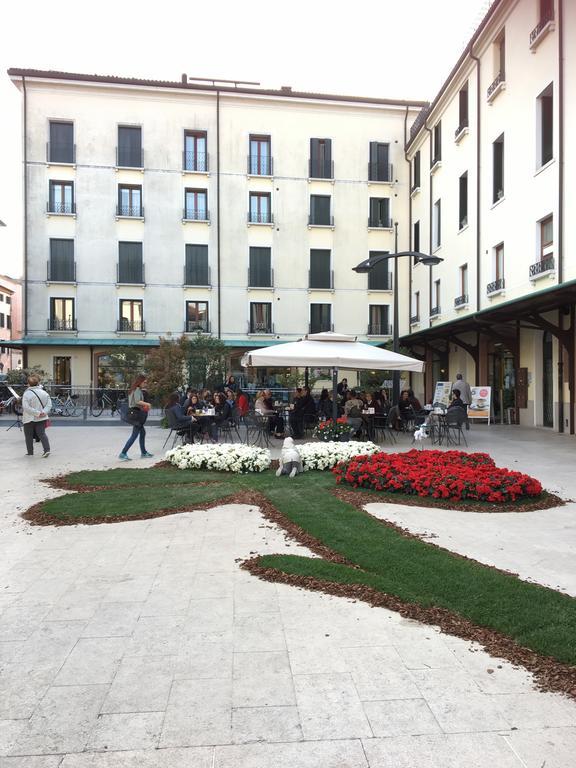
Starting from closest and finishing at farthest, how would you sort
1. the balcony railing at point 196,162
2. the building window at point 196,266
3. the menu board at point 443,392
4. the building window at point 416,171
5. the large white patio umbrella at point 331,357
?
the large white patio umbrella at point 331,357, the menu board at point 443,392, the building window at point 416,171, the balcony railing at point 196,162, the building window at point 196,266

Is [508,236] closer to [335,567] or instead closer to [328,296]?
[328,296]

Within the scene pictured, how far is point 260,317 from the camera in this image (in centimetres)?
3084

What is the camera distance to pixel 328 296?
102ft

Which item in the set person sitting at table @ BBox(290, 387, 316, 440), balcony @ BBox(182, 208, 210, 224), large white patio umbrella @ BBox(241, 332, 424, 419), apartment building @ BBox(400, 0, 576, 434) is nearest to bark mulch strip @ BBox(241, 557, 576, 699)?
large white patio umbrella @ BBox(241, 332, 424, 419)

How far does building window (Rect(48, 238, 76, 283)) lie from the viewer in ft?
96.6

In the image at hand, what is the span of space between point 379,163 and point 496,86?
13.1 m

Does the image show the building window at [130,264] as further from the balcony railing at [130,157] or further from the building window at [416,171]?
the building window at [416,171]

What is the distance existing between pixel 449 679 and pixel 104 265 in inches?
1177

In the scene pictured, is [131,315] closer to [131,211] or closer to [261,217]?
[131,211]

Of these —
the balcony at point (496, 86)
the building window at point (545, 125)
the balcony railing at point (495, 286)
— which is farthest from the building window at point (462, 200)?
the building window at point (545, 125)

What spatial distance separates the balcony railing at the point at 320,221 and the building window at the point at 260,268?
2.81m

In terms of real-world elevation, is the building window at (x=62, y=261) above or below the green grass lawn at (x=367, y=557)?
above

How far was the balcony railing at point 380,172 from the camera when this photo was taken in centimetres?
3117

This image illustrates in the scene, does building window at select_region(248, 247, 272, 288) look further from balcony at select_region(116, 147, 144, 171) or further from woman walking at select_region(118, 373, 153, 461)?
woman walking at select_region(118, 373, 153, 461)
